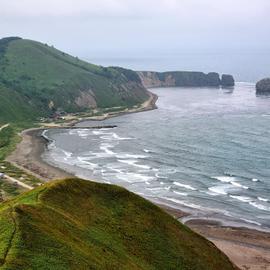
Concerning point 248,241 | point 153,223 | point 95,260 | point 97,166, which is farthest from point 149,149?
point 95,260

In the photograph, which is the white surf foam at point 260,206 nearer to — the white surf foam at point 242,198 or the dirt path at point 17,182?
the white surf foam at point 242,198

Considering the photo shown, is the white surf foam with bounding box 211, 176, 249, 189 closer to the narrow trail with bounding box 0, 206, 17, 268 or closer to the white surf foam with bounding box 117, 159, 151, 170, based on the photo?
the white surf foam with bounding box 117, 159, 151, 170

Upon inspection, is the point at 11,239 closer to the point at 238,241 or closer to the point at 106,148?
the point at 238,241

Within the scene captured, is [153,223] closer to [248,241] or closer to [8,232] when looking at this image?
[8,232]

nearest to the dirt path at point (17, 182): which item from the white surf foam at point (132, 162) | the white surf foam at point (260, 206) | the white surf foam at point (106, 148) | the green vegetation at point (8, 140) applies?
the green vegetation at point (8, 140)

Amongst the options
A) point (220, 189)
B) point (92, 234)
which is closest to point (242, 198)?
point (220, 189)

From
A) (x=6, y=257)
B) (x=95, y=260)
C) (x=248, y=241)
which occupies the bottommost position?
(x=248, y=241)
